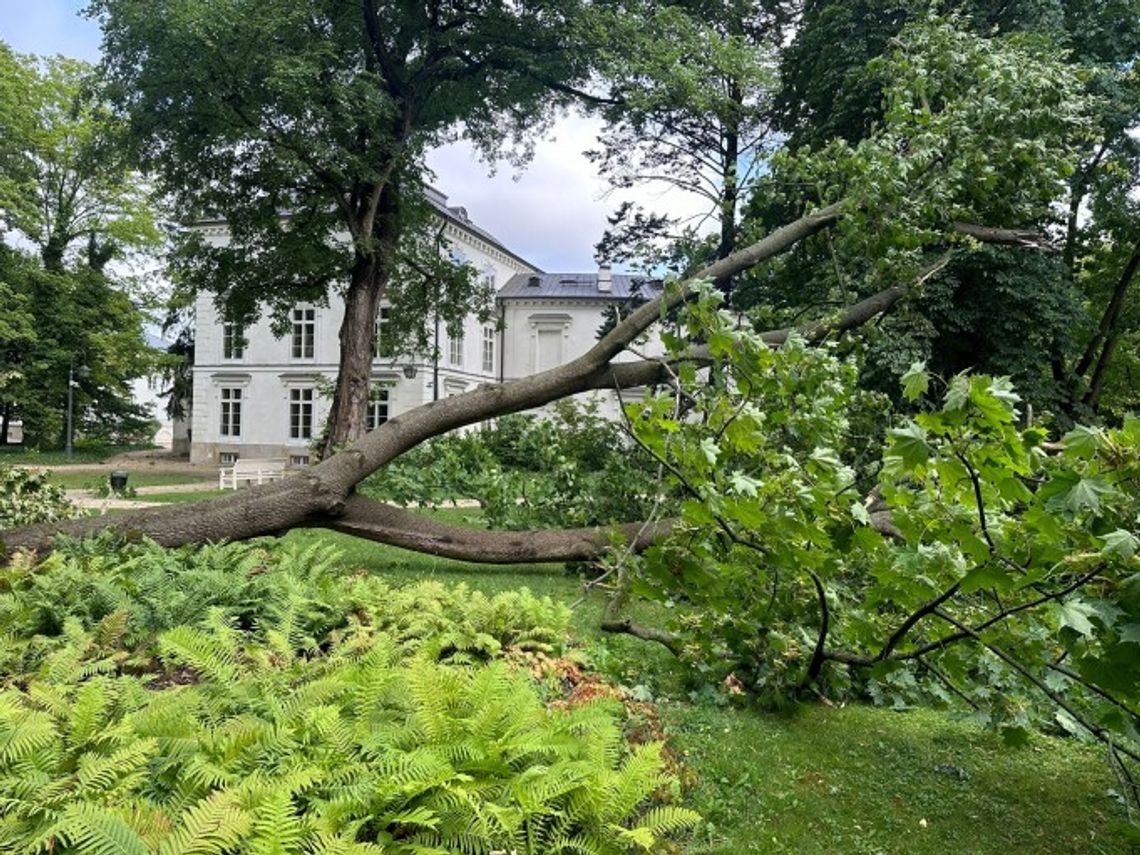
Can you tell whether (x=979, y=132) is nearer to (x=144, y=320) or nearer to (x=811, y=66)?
(x=811, y=66)

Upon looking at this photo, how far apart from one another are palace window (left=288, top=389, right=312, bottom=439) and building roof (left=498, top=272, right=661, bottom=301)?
11.2 m

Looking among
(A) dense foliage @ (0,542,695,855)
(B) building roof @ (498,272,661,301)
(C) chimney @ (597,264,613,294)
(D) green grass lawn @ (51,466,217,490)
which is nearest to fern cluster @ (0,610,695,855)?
(A) dense foliage @ (0,542,695,855)

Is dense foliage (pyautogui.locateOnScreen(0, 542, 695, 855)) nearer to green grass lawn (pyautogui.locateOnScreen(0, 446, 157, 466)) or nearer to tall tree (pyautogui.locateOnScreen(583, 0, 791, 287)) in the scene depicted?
tall tree (pyautogui.locateOnScreen(583, 0, 791, 287))

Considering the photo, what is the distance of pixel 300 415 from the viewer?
105ft

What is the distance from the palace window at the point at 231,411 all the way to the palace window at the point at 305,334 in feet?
10.6

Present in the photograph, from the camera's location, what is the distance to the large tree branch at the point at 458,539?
6.97m

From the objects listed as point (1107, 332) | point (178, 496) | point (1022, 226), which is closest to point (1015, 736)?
point (1022, 226)

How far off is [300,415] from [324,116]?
1972 centimetres

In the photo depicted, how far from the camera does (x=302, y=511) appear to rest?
20.9ft

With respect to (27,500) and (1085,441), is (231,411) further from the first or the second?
(1085,441)

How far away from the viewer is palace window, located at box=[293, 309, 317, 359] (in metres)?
32.4

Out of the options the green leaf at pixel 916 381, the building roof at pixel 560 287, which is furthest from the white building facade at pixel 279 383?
the green leaf at pixel 916 381

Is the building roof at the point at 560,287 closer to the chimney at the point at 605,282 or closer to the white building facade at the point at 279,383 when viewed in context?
the chimney at the point at 605,282

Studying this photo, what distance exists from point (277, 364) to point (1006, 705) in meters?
32.9
